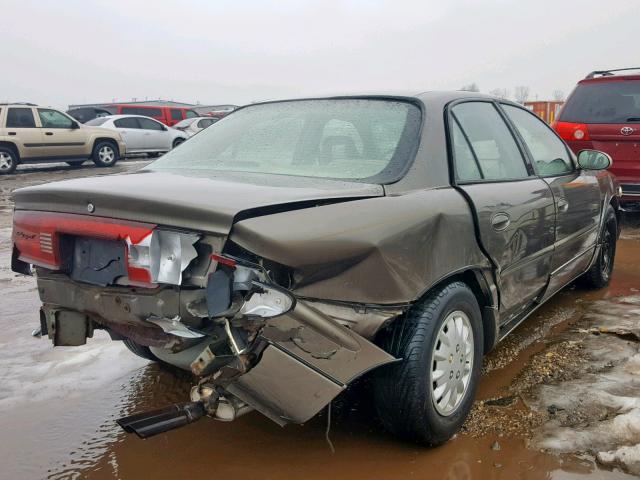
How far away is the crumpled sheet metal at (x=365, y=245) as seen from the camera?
6.64ft

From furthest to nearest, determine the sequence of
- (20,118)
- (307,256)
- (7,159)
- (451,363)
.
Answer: (20,118), (7,159), (451,363), (307,256)

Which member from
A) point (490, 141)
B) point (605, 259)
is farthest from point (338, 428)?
point (605, 259)

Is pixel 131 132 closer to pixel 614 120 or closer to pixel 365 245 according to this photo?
pixel 614 120

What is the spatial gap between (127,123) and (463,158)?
17.1 metres

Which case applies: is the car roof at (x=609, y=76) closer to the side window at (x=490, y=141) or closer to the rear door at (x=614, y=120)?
the rear door at (x=614, y=120)

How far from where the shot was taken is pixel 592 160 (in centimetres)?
432

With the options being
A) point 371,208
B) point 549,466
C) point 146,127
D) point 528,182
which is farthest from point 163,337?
point 146,127

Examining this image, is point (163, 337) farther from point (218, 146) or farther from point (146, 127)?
point (146, 127)

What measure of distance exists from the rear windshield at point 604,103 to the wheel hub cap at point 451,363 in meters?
5.37

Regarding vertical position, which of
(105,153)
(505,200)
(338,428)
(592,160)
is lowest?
(338,428)

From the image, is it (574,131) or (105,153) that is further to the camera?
(105,153)

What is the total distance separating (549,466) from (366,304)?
1.07 metres

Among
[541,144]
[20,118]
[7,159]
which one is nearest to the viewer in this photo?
[541,144]

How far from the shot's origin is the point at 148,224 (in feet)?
7.04
